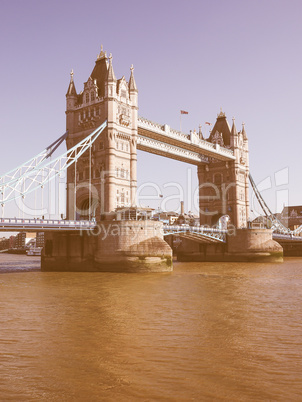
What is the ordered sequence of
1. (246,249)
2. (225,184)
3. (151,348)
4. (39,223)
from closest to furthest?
(151,348) < (39,223) < (246,249) < (225,184)

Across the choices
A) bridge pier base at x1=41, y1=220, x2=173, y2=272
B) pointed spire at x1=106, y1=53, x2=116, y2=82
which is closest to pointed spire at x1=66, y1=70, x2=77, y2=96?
pointed spire at x1=106, y1=53, x2=116, y2=82

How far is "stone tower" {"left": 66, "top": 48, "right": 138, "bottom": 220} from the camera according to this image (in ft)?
133

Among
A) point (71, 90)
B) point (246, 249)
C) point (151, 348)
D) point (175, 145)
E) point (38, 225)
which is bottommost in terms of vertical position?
point (151, 348)

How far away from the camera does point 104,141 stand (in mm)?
Answer: 41156

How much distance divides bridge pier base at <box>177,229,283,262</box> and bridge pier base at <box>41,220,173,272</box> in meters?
17.4

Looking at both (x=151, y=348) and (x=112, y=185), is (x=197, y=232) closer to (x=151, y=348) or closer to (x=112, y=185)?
(x=112, y=185)

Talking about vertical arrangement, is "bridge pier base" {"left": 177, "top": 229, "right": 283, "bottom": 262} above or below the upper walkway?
below

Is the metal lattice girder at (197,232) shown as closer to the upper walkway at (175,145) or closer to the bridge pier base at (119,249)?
the bridge pier base at (119,249)

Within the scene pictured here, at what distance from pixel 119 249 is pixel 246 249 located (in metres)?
21.4

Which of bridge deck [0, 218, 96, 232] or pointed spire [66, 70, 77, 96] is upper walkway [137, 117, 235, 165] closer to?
pointed spire [66, 70, 77, 96]

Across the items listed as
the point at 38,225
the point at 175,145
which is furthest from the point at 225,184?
the point at 38,225

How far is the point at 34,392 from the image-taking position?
7.22 metres

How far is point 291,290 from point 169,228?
60.4ft

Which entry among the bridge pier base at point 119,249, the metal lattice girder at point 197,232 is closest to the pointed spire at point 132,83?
the metal lattice girder at point 197,232
